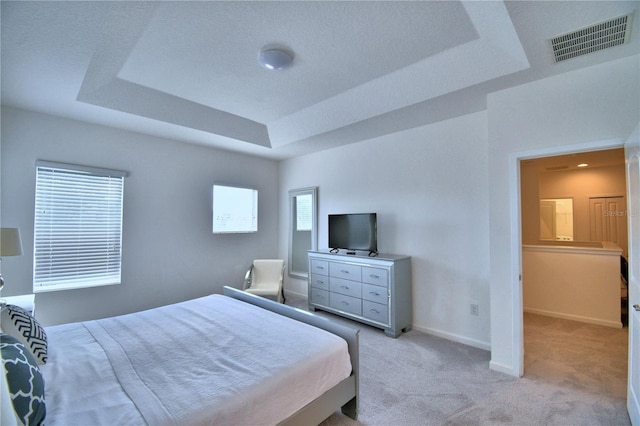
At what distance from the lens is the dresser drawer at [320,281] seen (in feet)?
13.5

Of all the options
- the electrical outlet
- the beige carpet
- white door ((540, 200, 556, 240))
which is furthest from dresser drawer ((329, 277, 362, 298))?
white door ((540, 200, 556, 240))

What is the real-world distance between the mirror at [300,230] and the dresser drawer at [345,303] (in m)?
1.07

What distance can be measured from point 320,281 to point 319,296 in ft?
0.77

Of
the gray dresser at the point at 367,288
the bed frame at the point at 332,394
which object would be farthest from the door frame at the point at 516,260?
the bed frame at the point at 332,394

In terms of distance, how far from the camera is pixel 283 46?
224 centimetres

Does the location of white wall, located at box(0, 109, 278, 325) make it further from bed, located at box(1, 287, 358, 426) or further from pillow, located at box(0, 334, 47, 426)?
pillow, located at box(0, 334, 47, 426)

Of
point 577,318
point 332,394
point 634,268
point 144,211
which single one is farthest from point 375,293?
point 144,211

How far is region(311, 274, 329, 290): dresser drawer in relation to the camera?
13.5 feet

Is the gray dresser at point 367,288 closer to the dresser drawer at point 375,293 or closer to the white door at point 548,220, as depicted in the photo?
the dresser drawer at point 375,293

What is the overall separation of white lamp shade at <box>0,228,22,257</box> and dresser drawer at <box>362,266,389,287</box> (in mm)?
3289

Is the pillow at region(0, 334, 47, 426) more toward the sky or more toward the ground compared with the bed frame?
more toward the sky

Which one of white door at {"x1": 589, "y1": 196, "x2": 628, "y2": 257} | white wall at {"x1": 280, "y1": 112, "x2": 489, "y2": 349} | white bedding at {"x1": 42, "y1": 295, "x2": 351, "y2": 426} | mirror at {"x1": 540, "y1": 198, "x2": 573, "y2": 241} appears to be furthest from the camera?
mirror at {"x1": 540, "y1": 198, "x2": 573, "y2": 241}

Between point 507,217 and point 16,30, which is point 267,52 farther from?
point 507,217

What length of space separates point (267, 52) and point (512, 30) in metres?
1.79
